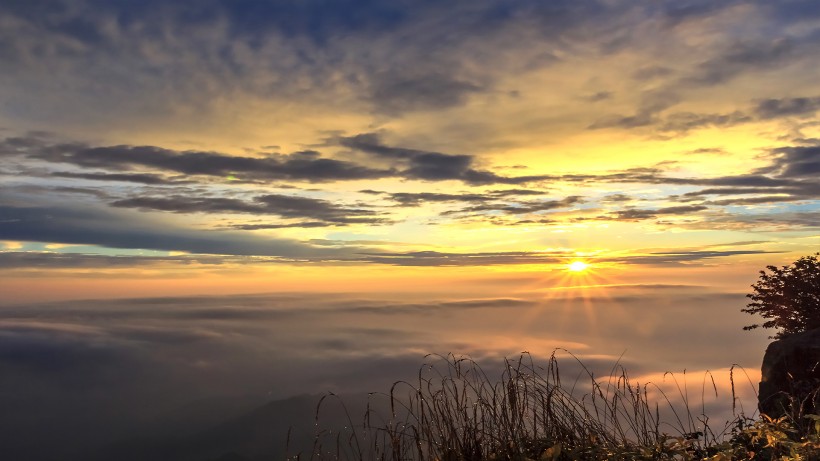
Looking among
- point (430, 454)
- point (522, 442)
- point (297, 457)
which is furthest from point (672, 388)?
point (297, 457)

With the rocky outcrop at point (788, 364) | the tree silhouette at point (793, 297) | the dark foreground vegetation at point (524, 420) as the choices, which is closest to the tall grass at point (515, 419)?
the dark foreground vegetation at point (524, 420)

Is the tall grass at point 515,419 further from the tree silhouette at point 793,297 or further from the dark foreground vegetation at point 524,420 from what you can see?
the tree silhouette at point 793,297

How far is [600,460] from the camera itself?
469cm

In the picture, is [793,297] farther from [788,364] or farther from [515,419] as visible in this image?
[515,419]

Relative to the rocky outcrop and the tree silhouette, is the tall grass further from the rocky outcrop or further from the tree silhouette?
the tree silhouette


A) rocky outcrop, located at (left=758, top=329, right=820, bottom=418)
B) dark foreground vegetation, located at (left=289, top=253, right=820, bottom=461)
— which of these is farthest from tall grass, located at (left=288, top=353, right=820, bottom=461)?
rocky outcrop, located at (left=758, top=329, right=820, bottom=418)

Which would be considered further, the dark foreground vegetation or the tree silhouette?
the tree silhouette

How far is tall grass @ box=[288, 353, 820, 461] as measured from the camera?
5.62 metres

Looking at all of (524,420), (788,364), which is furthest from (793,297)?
(524,420)

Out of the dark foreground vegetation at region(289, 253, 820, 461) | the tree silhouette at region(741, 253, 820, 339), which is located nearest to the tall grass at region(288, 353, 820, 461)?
the dark foreground vegetation at region(289, 253, 820, 461)

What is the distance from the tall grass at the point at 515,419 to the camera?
5625 mm

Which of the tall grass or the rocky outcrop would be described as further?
the rocky outcrop

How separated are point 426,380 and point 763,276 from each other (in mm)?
15804

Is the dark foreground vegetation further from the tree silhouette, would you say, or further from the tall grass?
the tree silhouette
